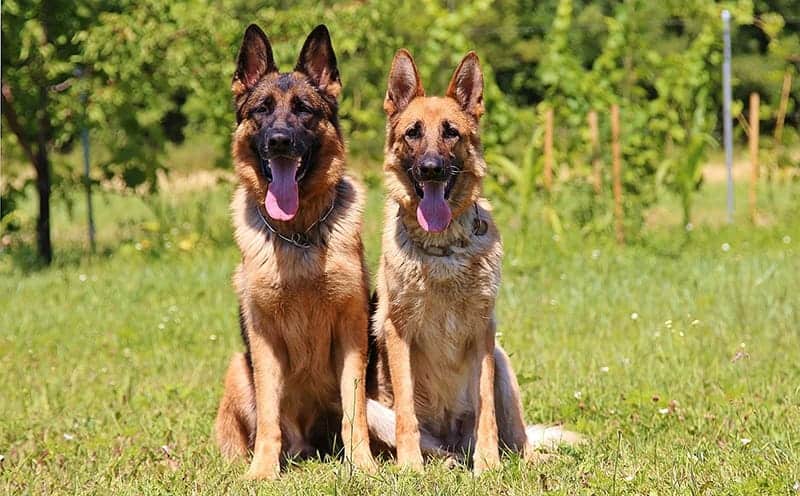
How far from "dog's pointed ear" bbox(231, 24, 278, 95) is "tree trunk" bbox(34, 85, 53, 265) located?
22.7ft

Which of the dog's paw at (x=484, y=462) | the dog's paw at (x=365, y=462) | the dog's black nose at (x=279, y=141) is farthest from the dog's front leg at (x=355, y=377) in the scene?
the dog's black nose at (x=279, y=141)

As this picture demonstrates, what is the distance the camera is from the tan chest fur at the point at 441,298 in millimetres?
5090

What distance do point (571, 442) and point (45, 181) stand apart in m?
8.27

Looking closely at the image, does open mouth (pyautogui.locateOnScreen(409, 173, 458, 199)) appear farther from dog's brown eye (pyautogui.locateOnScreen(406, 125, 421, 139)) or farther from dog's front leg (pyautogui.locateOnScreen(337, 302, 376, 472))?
dog's front leg (pyautogui.locateOnScreen(337, 302, 376, 472))

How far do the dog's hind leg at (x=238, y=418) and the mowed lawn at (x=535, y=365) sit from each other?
0.11 meters

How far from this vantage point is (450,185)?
5199 mm

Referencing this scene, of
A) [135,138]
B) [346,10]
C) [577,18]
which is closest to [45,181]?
[135,138]

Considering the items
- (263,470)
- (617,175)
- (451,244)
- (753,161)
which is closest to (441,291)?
(451,244)

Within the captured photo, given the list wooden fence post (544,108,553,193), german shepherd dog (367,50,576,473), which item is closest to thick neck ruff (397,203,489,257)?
german shepherd dog (367,50,576,473)

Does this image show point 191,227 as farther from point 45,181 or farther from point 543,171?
point 543,171

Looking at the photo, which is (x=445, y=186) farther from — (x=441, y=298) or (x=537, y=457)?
(x=537, y=457)

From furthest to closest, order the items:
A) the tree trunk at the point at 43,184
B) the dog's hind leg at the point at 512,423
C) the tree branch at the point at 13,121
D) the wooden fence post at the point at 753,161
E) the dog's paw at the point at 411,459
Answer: the wooden fence post at the point at 753,161, the tree trunk at the point at 43,184, the tree branch at the point at 13,121, the dog's hind leg at the point at 512,423, the dog's paw at the point at 411,459

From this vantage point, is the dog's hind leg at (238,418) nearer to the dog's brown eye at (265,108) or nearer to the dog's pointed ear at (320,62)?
the dog's brown eye at (265,108)

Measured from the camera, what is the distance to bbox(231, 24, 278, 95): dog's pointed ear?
5.37 meters
